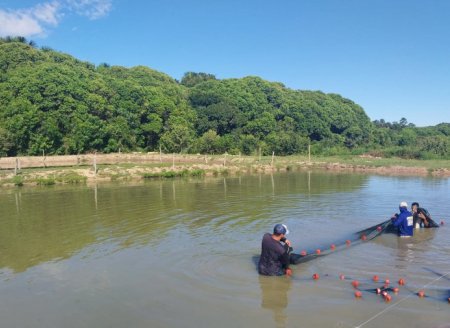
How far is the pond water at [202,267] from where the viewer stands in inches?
347

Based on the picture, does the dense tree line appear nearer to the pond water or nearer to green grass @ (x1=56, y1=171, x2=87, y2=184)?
green grass @ (x1=56, y1=171, x2=87, y2=184)

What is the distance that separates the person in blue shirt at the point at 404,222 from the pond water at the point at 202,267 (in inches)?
15.8

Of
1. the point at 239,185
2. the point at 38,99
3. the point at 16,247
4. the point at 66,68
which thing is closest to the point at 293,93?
the point at 66,68

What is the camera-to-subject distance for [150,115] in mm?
69500

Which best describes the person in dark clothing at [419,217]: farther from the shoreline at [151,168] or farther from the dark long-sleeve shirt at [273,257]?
the shoreline at [151,168]

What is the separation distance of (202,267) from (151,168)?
31004mm

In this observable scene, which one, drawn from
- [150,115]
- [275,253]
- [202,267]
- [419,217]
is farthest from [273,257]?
[150,115]

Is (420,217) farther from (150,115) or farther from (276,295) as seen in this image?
(150,115)

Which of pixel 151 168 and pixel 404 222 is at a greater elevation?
pixel 151 168

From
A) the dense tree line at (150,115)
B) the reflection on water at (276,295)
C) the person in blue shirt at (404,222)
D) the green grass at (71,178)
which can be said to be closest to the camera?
the reflection on water at (276,295)

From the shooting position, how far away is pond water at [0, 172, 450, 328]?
8805 millimetres

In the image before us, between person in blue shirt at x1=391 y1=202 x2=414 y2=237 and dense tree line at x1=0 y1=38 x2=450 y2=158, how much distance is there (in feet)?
156

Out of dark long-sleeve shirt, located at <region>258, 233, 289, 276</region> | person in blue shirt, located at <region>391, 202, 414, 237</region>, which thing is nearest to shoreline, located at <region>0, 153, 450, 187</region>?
person in blue shirt, located at <region>391, 202, 414, 237</region>

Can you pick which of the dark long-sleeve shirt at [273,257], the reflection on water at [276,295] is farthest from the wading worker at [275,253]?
the reflection on water at [276,295]
